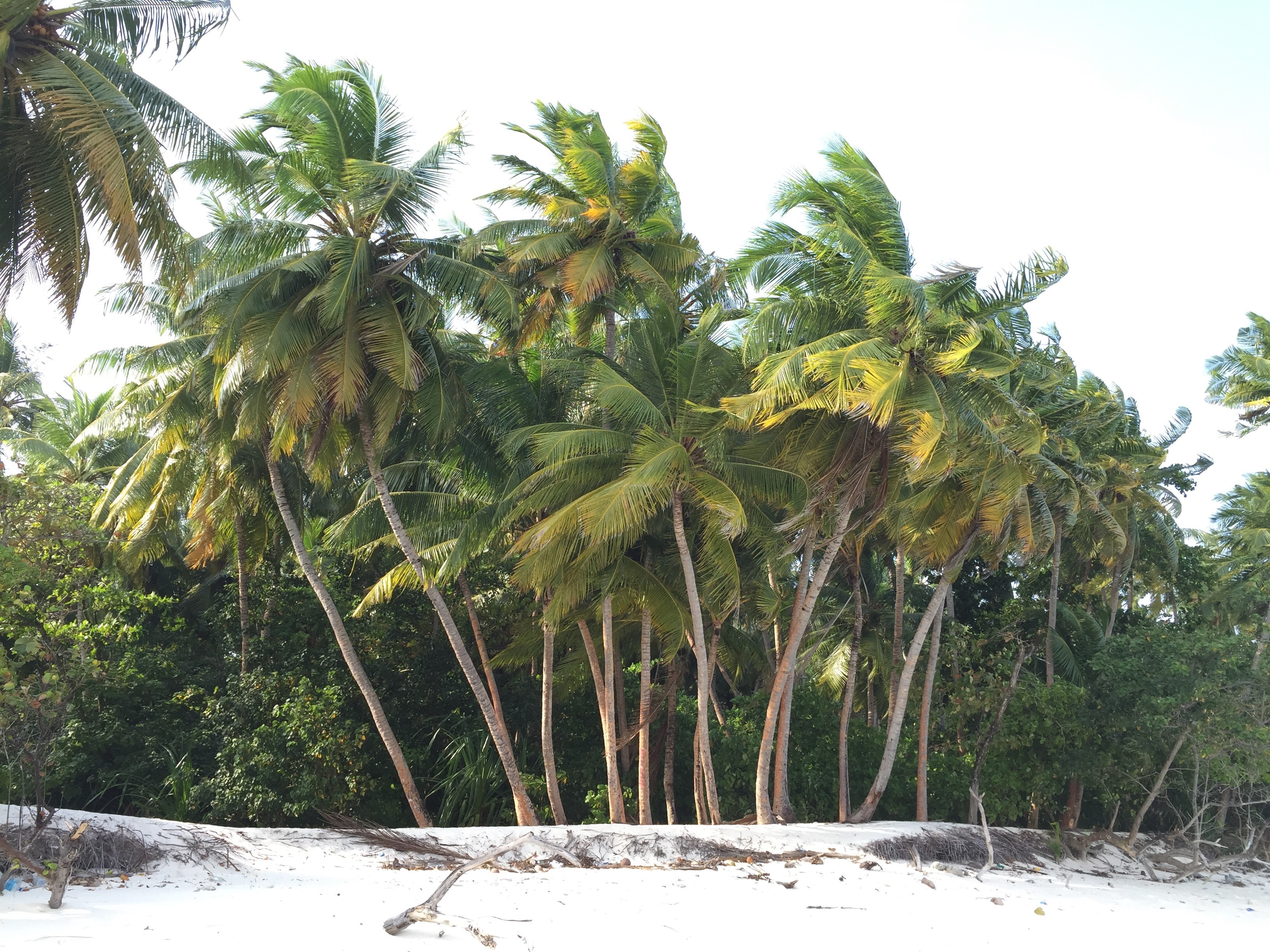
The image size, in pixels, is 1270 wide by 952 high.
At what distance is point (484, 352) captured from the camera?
17375 millimetres

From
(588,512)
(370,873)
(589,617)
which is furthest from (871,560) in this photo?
(370,873)

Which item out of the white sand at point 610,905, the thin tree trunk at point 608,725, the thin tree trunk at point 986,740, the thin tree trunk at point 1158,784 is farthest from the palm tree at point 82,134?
the thin tree trunk at point 1158,784

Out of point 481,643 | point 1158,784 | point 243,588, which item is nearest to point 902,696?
point 1158,784

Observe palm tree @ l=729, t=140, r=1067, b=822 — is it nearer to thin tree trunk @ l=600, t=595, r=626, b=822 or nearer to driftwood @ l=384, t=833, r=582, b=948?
thin tree trunk @ l=600, t=595, r=626, b=822

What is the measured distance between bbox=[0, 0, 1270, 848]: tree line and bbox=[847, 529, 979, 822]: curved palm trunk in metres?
0.09

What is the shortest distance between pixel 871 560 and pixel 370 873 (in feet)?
46.7

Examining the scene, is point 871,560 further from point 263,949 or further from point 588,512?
point 263,949

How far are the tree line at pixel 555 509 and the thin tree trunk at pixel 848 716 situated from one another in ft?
0.30

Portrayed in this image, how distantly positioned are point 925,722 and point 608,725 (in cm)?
570

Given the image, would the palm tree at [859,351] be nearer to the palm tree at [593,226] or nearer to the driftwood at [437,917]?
the palm tree at [593,226]

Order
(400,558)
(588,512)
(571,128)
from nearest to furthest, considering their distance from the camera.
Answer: (588,512)
(571,128)
(400,558)

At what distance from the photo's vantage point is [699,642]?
1328 centimetres

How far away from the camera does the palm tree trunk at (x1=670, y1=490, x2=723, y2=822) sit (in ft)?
43.2

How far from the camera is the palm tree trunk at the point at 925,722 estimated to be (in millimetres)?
16562
